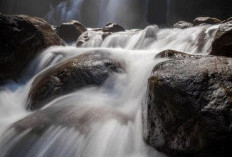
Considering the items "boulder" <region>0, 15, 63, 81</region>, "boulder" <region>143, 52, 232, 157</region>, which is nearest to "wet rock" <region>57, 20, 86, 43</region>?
"boulder" <region>0, 15, 63, 81</region>

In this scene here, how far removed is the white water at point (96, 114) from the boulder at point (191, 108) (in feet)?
1.13

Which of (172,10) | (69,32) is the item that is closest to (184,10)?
(172,10)

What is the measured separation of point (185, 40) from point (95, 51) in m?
3.61

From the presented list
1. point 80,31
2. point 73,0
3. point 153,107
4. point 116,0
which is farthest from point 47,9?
point 153,107

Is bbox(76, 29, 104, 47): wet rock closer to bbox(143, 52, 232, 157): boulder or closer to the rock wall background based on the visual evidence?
bbox(143, 52, 232, 157): boulder

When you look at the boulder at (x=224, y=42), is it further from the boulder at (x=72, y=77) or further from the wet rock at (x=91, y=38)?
the wet rock at (x=91, y=38)

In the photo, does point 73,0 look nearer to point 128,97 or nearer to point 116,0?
point 116,0

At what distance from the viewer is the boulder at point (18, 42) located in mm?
8109

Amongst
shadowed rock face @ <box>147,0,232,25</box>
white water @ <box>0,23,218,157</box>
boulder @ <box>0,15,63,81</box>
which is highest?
shadowed rock face @ <box>147,0,232,25</box>

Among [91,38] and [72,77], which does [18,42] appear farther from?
[91,38]

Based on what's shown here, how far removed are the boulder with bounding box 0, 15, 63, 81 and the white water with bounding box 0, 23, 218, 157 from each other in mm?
436

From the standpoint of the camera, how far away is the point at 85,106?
4.76m

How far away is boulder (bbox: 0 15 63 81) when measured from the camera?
8109 mm

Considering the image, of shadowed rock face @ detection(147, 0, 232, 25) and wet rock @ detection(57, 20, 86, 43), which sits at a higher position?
shadowed rock face @ detection(147, 0, 232, 25)
